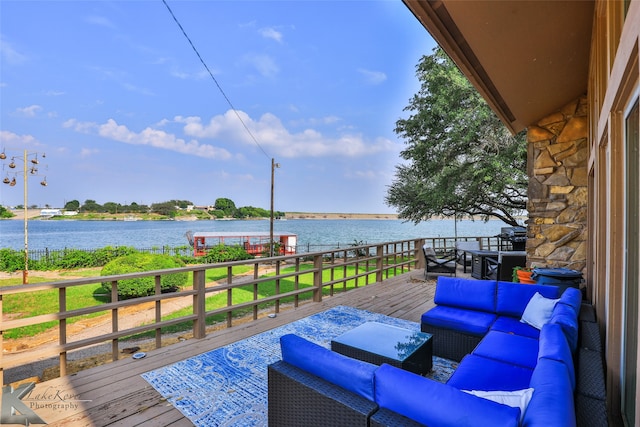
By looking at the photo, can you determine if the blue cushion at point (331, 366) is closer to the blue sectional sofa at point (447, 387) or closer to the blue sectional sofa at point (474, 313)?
the blue sectional sofa at point (447, 387)

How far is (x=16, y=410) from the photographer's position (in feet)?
6.98

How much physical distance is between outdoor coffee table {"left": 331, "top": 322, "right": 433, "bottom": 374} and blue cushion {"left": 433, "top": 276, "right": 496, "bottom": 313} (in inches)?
30.9

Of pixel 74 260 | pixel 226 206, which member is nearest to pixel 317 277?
pixel 74 260

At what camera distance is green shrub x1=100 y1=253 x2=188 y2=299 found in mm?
7812

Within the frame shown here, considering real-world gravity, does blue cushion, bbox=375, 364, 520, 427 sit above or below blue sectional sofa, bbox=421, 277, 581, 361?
above

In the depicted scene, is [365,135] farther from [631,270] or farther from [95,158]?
[631,270]

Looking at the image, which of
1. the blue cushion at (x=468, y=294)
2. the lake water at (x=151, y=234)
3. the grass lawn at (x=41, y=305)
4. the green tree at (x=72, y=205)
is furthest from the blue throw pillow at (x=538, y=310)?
the green tree at (x=72, y=205)

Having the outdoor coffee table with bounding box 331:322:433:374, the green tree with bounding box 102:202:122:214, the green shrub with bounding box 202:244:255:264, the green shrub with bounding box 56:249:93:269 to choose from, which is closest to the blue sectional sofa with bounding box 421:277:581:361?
the outdoor coffee table with bounding box 331:322:433:374

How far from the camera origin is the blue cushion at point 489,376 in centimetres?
183

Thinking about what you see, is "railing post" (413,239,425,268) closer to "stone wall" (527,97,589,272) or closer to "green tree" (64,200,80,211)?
"stone wall" (527,97,589,272)

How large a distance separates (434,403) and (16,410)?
2816 millimetres

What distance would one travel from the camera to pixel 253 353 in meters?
3.18

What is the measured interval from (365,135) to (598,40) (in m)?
30.6

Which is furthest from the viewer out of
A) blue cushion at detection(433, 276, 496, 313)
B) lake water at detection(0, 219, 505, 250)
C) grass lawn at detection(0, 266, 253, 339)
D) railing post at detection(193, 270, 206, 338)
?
lake water at detection(0, 219, 505, 250)
